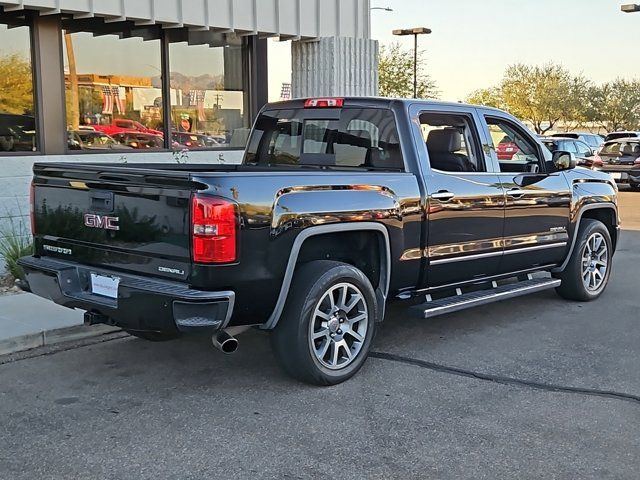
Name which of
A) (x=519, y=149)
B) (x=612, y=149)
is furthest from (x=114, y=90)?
(x=612, y=149)

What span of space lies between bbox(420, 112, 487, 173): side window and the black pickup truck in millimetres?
15

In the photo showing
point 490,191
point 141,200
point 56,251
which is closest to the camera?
point 141,200

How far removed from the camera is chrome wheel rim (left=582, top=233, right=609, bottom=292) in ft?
25.3

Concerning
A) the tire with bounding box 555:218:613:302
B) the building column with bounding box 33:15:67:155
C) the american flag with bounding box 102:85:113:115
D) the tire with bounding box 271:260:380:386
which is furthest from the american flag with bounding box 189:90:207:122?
the tire with bounding box 271:260:380:386

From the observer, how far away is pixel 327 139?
6.17 metres

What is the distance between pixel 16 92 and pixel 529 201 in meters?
6.32

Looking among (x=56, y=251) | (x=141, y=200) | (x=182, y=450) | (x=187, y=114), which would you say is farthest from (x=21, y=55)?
(x=182, y=450)

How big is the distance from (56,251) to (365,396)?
2.36 metres

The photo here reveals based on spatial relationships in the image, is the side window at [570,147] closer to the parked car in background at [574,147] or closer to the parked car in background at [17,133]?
the parked car in background at [574,147]

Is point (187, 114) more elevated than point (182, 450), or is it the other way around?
point (187, 114)

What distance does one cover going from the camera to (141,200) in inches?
182

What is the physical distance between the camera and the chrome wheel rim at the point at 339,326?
5074mm

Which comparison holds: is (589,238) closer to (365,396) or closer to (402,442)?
(365,396)

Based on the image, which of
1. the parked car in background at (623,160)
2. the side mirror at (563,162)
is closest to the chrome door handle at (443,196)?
the side mirror at (563,162)
